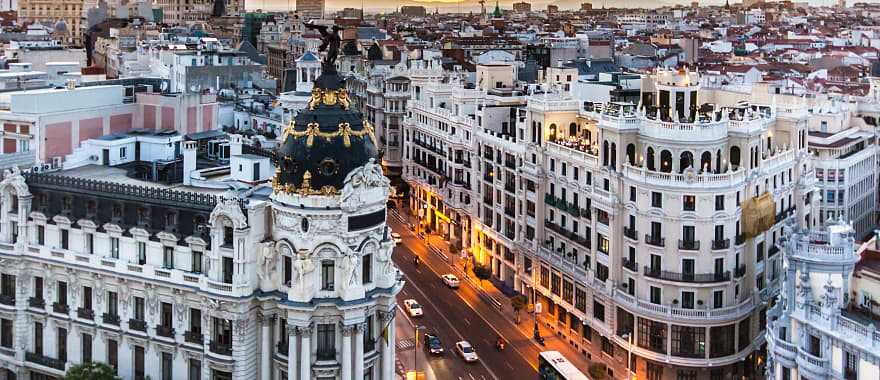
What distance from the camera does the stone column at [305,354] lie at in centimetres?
7756

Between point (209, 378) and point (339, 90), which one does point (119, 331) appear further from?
point (339, 90)

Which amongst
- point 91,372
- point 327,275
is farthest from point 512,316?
→ point 91,372

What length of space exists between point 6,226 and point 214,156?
2390 cm

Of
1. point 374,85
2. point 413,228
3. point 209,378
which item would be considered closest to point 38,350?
point 209,378

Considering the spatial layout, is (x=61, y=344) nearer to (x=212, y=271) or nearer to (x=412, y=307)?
(x=212, y=271)

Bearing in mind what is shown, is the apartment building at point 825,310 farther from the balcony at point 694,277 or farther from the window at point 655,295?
the window at point 655,295

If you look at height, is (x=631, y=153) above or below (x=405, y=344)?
above

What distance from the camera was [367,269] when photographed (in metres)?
80.0

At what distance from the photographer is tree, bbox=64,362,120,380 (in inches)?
3093

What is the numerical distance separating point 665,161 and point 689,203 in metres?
4.89

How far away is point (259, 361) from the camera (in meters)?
81.1

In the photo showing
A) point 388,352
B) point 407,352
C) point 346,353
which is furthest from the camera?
point 407,352

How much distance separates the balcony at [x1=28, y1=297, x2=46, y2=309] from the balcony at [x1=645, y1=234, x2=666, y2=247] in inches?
2193

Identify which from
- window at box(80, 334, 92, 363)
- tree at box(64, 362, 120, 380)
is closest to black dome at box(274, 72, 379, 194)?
tree at box(64, 362, 120, 380)
